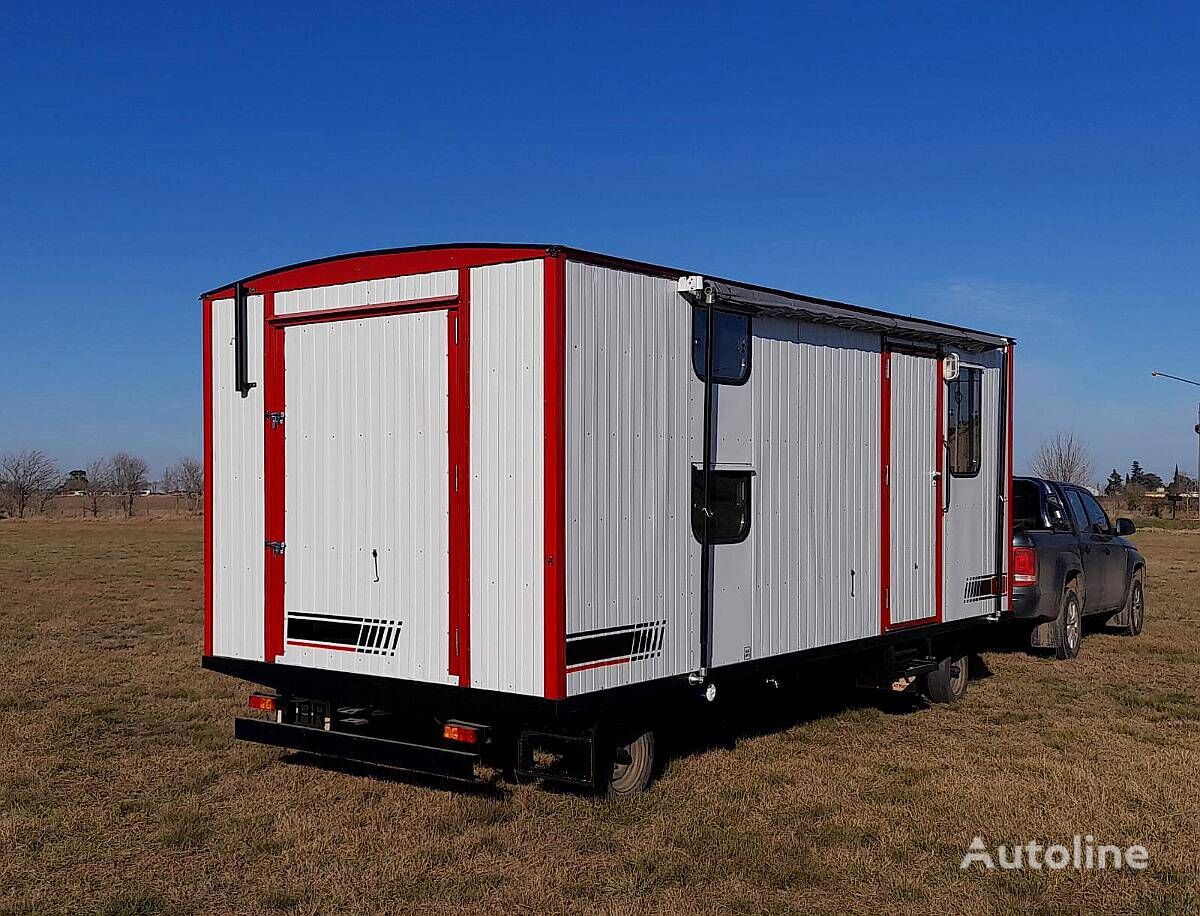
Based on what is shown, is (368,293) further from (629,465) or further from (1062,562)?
(1062,562)

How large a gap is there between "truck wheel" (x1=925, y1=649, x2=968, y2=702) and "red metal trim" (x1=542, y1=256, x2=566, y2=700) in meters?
4.71

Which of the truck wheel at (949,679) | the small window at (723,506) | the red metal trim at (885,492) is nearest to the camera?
the small window at (723,506)

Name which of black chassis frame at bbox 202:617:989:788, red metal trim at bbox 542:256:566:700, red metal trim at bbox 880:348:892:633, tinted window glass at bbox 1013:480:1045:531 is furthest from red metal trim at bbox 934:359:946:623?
red metal trim at bbox 542:256:566:700

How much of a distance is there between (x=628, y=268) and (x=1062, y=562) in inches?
289

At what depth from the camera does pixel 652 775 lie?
733 cm

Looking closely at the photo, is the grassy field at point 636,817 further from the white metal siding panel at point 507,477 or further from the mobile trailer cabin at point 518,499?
the white metal siding panel at point 507,477

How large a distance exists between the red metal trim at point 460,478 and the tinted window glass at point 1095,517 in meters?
9.14

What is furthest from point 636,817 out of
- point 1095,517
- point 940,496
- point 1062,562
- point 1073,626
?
point 1095,517

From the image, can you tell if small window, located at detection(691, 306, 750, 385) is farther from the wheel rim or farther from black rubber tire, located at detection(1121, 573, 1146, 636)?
black rubber tire, located at detection(1121, 573, 1146, 636)

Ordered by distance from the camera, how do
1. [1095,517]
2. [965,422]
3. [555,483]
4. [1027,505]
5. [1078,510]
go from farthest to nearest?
[1095,517] < [1078,510] < [1027,505] < [965,422] < [555,483]

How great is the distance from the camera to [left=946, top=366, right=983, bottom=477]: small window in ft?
31.0

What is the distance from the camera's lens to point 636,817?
663cm

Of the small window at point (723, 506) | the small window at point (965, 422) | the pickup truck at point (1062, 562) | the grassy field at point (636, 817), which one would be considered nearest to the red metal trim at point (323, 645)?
the grassy field at point (636, 817)

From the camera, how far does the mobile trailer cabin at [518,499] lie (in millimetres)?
6137
